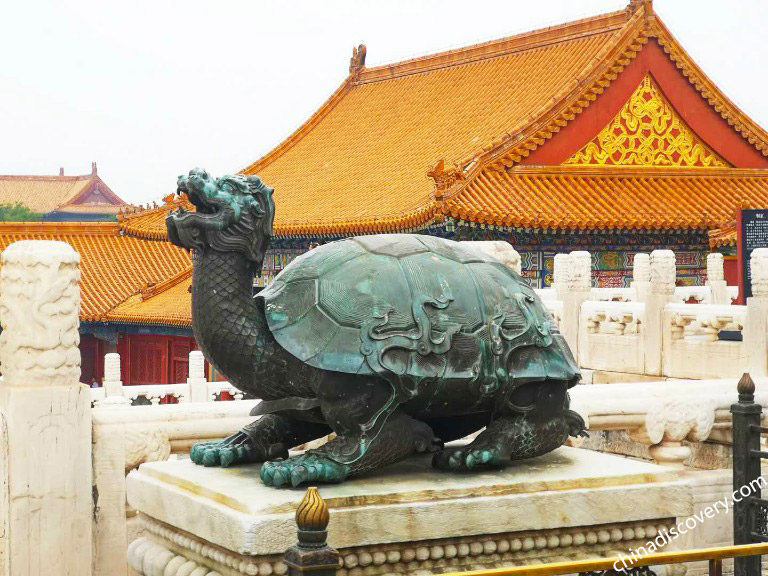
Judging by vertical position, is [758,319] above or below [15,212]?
below

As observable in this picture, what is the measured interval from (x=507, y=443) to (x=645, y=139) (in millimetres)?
17095

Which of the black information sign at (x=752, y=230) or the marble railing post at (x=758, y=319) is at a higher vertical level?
the black information sign at (x=752, y=230)

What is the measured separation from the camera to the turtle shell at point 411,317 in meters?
4.48

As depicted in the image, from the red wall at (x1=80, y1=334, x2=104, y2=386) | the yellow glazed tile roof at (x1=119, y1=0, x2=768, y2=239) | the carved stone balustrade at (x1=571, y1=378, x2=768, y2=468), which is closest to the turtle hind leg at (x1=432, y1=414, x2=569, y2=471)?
the carved stone balustrade at (x1=571, y1=378, x2=768, y2=468)

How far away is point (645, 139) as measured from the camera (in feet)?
69.3

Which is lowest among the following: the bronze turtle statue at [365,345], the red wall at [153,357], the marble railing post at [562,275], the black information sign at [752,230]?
the red wall at [153,357]

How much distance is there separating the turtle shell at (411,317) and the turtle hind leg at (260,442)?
1.47 feet

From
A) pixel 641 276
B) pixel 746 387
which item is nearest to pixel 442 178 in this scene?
pixel 641 276

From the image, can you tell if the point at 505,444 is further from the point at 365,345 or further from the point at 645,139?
the point at 645,139

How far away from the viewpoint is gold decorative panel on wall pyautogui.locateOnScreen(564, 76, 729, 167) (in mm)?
20875

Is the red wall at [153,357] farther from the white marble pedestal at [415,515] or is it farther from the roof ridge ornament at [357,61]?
the white marble pedestal at [415,515]

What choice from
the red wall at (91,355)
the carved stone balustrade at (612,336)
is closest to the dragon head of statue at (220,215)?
the carved stone balustrade at (612,336)

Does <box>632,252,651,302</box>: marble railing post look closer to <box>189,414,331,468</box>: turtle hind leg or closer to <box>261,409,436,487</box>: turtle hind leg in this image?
<box>189,414,331,468</box>: turtle hind leg

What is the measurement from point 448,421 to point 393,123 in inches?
826
